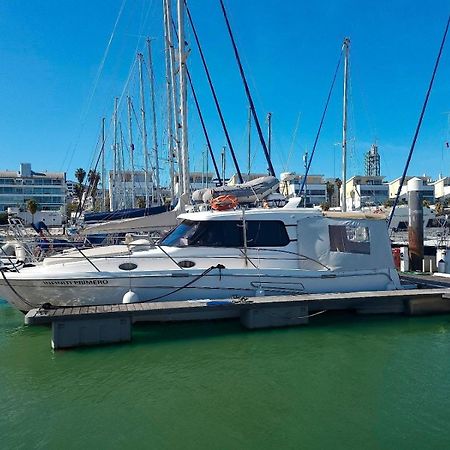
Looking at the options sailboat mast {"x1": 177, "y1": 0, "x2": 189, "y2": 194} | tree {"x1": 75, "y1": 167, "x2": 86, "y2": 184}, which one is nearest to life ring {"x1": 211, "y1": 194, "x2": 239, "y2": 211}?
sailboat mast {"x1": 177, "y1": 0, "x2": 189, "y2": 194}

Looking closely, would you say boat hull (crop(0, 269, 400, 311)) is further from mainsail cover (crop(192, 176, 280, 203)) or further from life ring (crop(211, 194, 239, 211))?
mainsail cover (crop(192, 176, 280, 203))

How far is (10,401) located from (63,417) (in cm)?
99

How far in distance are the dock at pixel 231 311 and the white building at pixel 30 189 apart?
82.6 m

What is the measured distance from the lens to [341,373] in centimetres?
686

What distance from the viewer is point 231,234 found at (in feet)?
31.8

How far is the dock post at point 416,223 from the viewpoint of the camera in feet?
42.2

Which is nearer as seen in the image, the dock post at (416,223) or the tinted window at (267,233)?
the tinted window at (267,233)

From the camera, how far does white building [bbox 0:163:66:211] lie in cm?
8719

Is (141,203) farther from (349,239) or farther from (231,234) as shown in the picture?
(349,239)

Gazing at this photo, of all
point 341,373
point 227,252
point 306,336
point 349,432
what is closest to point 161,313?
point 227,252

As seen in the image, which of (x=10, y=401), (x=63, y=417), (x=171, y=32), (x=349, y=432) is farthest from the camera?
(x=171, y=32)

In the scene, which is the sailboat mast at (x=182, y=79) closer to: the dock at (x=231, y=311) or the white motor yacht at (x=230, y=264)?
the white motor yacht at (x=230, y=264)

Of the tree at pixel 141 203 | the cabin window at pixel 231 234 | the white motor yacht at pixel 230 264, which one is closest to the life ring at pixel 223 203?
the white motor yacht at pixel 230 264

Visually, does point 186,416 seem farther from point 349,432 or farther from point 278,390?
point 349,432
